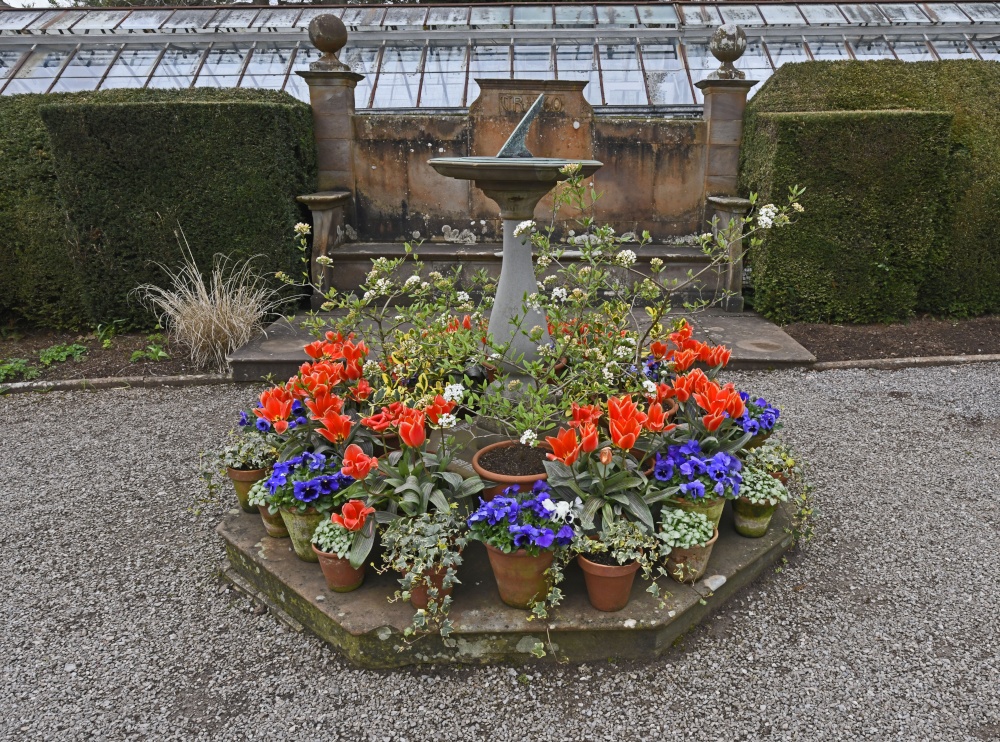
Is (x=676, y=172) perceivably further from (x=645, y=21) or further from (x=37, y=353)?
(x=37, y=353)

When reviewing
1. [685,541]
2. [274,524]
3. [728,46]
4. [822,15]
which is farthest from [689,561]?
[822,15]

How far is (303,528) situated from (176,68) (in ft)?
33.4

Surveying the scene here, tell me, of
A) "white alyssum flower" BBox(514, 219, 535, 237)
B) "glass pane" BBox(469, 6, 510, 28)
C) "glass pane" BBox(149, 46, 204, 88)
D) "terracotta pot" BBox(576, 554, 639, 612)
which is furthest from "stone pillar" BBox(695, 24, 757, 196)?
"glass pane" BBox(149, 46, 204, 88)

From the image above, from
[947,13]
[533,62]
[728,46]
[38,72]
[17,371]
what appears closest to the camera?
[17,371]

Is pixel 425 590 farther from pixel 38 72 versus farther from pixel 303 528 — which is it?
pixel 38 72

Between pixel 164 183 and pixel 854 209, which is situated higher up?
pixel 164 183

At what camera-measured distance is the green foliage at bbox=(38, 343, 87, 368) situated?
5715mm

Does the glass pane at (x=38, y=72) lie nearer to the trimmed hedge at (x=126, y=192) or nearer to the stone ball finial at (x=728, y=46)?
the trimmed hedge at (x=126, y=192)

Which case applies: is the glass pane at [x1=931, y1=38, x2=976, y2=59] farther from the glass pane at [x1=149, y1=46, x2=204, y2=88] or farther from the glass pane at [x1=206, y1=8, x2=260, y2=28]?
the glass pane at [x1=149, y1=46, x2=204, y2=88]

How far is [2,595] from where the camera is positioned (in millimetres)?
2812

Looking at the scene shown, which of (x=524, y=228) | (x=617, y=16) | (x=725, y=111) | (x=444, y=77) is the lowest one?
(x=524, y=228)

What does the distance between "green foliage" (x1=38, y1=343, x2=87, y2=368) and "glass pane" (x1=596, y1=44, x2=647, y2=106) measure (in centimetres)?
716

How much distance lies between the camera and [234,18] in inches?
418

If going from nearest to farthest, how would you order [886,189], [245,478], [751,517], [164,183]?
[751,517], [245,478], [886,189], [164,183]
